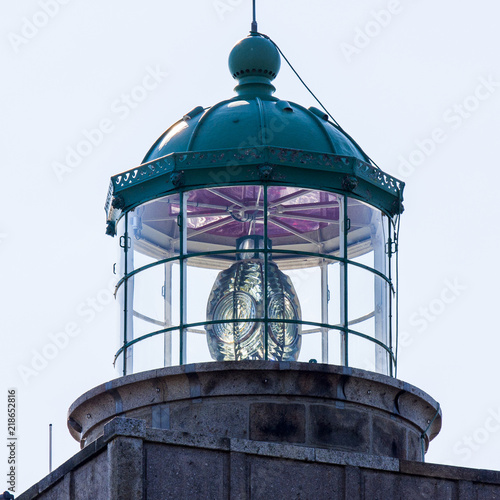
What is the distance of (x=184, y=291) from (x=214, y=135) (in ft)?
6.58

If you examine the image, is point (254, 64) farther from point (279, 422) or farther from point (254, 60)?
point (279, 422)

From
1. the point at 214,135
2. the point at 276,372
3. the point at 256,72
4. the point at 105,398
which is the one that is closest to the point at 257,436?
the point at 276,372

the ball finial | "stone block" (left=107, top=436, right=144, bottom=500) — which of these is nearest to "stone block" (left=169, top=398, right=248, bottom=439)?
"stone block" (left=107, top=436, right=144, bottom=500)

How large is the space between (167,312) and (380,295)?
8.82 feet

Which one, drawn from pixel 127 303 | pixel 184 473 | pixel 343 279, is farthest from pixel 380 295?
pixel 184 473

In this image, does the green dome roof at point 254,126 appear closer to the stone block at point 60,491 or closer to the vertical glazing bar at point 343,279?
the vertical glazing bar at point 343,279

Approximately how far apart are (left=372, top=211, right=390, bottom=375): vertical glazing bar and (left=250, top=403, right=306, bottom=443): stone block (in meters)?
1.58

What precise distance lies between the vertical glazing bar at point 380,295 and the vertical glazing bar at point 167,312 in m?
2.54

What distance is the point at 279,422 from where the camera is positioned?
20.6 metres

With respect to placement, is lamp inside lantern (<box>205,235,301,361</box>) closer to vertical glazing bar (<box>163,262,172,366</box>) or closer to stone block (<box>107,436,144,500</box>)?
vertical glazing bar (<box>163,262,172,366</box>)

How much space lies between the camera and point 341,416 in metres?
20.8

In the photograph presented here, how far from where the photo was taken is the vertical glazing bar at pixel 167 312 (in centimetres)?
2141

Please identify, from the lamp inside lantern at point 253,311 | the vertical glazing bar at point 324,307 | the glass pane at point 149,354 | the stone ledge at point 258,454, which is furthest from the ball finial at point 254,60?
the stone ledge at point 258,454

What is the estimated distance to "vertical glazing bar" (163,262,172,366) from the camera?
2141cm
